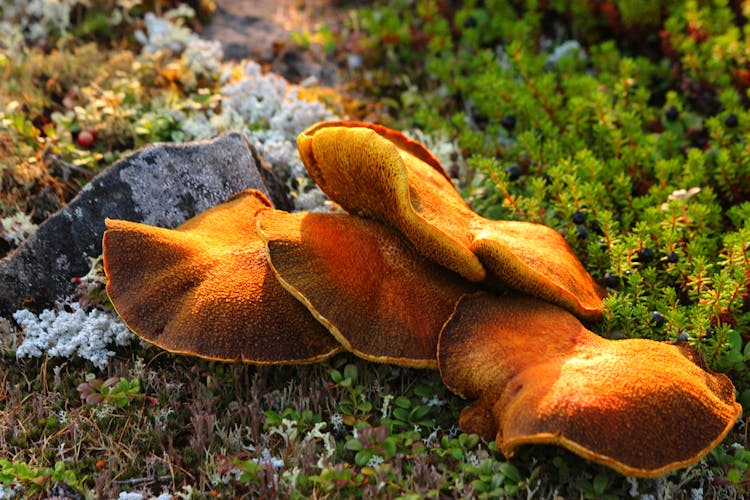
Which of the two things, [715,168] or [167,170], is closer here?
[167,170]

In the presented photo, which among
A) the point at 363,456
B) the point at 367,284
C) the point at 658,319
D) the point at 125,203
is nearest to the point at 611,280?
the point at 658,319

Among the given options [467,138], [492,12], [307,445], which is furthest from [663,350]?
[492,12]

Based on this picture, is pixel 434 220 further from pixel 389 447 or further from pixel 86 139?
pixel 86 139

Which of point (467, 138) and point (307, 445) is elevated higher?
point (467, 138)

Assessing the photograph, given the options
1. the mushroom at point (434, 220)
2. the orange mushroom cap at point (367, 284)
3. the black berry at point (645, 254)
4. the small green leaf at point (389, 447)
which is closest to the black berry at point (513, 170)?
the black berry at point (645, 254)

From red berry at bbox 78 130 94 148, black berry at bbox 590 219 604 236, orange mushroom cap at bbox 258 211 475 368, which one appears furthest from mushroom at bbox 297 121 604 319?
red berry at bbox 78 130 94 148

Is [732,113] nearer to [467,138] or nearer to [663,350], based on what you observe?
[467,138]

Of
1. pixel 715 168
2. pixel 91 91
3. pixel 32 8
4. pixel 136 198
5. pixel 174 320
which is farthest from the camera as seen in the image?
pixel 32 8
